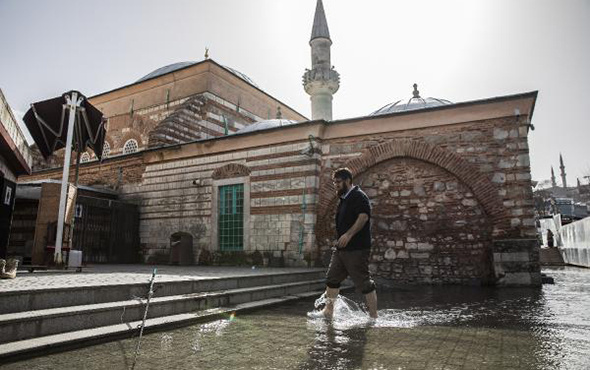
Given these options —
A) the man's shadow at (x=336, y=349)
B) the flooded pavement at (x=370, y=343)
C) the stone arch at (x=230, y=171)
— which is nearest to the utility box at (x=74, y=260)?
the flooded pavement at (x=370, y=343)

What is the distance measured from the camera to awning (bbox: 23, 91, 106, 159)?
7.00 m

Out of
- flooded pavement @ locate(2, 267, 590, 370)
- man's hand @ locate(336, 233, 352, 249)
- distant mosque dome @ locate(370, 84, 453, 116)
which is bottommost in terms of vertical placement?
flooded pavement @ locate(2, 267, 590, 370)

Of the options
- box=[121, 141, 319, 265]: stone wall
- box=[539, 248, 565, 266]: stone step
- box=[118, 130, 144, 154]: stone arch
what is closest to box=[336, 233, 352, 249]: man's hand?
box=[121, 141, 319, 265]: stone wall

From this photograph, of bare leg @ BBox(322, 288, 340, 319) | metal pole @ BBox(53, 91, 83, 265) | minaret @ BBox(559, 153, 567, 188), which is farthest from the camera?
minaret @ BBox(559, 153, 567, 188)

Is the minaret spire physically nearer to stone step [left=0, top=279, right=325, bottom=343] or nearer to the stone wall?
the stone wall

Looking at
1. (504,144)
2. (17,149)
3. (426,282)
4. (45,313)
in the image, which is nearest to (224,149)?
(17,149)

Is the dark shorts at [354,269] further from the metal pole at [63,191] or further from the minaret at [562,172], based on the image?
the minaret at [562,172]

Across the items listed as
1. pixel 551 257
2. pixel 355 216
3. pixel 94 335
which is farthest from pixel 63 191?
pixel 551 257

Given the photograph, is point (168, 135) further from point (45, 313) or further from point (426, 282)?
point (45, 313)

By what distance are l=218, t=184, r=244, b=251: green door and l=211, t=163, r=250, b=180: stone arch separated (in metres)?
0.35

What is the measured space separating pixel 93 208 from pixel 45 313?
9499mm

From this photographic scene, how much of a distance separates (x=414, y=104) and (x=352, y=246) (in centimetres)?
957

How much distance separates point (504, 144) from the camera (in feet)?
28.3

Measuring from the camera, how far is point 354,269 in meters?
4.43
